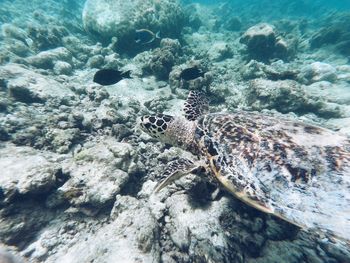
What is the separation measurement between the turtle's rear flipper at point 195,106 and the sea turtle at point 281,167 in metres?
1.08

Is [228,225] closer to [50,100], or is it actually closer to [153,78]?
[50,100]

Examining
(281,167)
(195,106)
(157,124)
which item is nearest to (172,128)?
(157,124)

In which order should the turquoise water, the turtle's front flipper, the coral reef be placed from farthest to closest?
the coral reef < the turtle's front flipper < the turquoise water

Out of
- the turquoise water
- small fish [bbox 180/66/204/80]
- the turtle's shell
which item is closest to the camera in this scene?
the turtle's shell

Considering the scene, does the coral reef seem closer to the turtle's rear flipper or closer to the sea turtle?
the turtle's rear flipper

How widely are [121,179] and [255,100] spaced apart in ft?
15.3

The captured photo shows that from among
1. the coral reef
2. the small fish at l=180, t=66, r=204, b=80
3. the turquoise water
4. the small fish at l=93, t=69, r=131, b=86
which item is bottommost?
the turquoise water

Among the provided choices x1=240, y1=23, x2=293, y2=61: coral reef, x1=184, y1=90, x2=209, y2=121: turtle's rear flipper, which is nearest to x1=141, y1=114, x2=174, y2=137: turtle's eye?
x1=184, y1=90, x2=209, y2=121: turtle's rear flipper

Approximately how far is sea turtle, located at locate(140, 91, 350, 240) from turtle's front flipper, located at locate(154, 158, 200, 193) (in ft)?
0.05

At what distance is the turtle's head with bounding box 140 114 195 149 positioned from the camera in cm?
414

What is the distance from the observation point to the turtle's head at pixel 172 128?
13.6 ft

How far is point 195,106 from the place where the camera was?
503 cm

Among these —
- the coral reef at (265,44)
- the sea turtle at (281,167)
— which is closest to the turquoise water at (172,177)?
the sea turtle at (281,167)

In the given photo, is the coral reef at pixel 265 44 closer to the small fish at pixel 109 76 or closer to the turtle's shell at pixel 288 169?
the small fish at pixel 109 76
